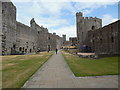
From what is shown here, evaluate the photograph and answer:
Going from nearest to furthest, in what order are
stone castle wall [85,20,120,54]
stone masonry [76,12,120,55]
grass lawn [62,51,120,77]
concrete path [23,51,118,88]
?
1. concrete path [23,51,118,88]
2. grass lawn [62,51,120,77]
3. stone castle wall [85,20,120,54]
4. stone masonry [76,12,120,55]

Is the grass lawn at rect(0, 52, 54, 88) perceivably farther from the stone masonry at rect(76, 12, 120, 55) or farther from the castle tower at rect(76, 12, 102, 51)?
the castle tower at rect(76, 12, 102, 51)

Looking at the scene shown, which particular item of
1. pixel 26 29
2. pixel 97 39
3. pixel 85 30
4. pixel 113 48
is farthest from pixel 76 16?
pixel 113 48

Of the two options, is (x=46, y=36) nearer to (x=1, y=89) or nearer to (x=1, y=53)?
(x=1, y=53)

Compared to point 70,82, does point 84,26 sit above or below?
above

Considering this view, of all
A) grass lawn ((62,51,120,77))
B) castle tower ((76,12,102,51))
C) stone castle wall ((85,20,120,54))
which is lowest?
grass lawn ((62,51,120,77))

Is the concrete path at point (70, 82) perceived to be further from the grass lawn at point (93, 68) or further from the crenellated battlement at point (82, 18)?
the crenellated battlement at point (82, 18)

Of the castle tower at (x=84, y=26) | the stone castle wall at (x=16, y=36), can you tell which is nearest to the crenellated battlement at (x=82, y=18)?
the castle tower at (x=84, y=26)

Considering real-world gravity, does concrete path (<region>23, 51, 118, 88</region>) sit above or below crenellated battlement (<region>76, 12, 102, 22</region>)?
below

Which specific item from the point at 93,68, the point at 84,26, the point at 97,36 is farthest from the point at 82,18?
the point at 93,68

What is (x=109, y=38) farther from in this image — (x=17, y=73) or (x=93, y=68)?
(x=17, y=73)

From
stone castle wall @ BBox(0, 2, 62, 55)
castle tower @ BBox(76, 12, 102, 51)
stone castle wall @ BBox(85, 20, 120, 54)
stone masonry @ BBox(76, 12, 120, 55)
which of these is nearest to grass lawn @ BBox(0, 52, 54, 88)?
stone masonry @ BBox(76, 12, 120, 55)

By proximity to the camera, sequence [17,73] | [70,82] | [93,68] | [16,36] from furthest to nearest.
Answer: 1. [16,36]
2. [93,68]
3. [17,73]
4. [70,82]

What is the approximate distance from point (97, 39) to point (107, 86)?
28863mm

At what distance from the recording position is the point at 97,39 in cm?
3170
